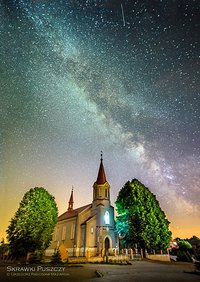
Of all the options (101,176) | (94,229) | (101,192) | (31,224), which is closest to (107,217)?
(94,229)

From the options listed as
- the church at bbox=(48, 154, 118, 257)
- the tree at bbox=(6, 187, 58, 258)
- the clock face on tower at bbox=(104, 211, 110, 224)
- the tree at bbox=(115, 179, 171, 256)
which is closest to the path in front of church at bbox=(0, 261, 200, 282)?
the tree at bbox=(6, 187, 58, 258)

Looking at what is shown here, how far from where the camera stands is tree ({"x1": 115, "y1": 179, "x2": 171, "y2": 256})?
31589 millimetres

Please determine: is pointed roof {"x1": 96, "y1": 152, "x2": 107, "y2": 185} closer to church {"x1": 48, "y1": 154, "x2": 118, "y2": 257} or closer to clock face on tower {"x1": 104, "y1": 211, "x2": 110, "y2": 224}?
church {"x1": 48, "y1": 154, "x2": 118, "y2": 257}

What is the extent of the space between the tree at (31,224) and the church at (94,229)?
6.35m

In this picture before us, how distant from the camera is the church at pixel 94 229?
37406 millimetres

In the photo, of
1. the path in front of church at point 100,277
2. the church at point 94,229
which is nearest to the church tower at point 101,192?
the church at point 94,229

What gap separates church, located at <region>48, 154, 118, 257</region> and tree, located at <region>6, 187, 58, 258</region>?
20.8 feet

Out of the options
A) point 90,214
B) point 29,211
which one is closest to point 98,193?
point 90,214

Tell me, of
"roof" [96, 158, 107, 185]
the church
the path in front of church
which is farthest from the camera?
"roof" [96, 158, 107, 185]

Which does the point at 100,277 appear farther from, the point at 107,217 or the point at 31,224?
the point at 107,217

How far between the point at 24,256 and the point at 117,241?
18.6m

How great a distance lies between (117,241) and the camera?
39.6 m

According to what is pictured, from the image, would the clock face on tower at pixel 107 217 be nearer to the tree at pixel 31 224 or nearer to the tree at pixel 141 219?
the tree at pixel 141 219

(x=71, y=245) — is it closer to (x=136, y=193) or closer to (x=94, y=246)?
(x=94, y=246)
